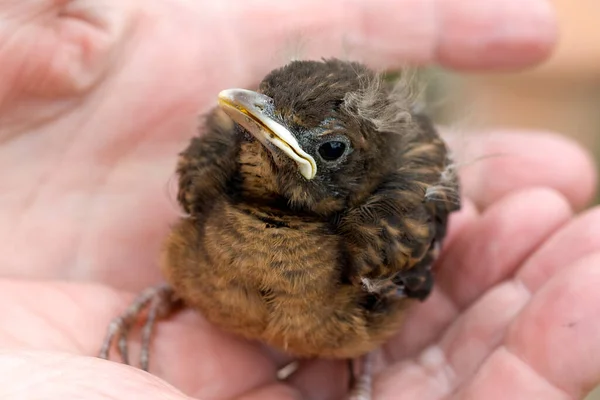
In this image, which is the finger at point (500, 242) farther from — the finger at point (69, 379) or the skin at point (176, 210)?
the finger at point (69, 379)

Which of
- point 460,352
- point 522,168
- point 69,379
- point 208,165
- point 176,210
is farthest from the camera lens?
point 522,168

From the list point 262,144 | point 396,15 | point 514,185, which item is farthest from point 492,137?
point 262,144

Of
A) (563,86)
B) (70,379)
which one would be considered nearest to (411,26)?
(70,379)

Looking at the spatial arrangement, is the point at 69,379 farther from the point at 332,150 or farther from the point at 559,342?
the point at 559,342

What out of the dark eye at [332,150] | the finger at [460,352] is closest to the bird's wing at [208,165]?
the dark eye at [332,150]

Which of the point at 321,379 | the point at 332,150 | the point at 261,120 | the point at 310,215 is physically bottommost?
the point at 321,379

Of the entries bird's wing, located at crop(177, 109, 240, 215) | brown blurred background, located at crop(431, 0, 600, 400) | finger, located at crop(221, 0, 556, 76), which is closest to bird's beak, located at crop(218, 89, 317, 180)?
bird's wing, located at crop(177, 109, 240, 215)
